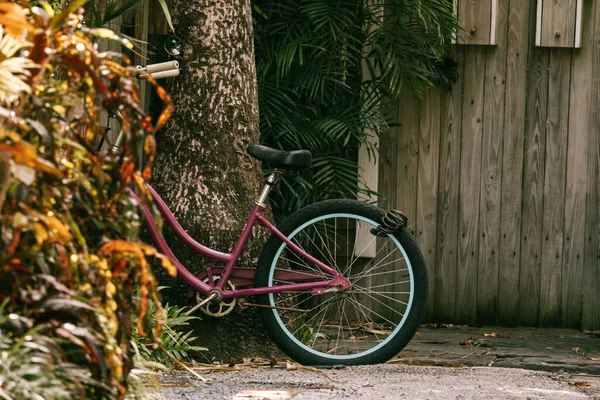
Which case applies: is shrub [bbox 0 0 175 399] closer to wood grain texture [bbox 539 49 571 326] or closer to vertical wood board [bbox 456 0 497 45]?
vertical wood board [bbox 456 0 497 45]

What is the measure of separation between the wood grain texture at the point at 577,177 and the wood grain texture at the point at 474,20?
0.55 metres

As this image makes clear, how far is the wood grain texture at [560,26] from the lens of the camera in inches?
218

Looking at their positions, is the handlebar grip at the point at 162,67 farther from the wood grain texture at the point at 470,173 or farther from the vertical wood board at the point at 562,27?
the vertical wood board at the point at 562,27

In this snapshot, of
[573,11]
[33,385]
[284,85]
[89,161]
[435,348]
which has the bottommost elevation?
[435,348]

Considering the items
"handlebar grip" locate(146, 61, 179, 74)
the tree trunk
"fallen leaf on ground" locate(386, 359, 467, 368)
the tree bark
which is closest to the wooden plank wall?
"fallen leaf on ground" locate(386, 359, 467, 368)

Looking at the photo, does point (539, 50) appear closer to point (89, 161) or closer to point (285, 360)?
point (285, 360)

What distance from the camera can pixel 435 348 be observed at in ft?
16.5

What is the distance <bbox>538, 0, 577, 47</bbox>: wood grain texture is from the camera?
5.54 m

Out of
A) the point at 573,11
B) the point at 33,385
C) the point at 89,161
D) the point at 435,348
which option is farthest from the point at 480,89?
the point at 33,385

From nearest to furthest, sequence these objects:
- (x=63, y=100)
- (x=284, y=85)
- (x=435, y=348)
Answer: (x=63, y=100) → (x=435, y=348) → (x=284, y=85)

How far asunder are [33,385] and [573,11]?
177 inches

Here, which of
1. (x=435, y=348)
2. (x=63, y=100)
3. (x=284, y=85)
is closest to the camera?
(x=63, y=100)

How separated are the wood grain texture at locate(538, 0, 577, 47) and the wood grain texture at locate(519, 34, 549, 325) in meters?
0.09

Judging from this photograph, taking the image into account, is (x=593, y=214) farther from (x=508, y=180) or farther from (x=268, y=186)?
(x=268, y=186)
